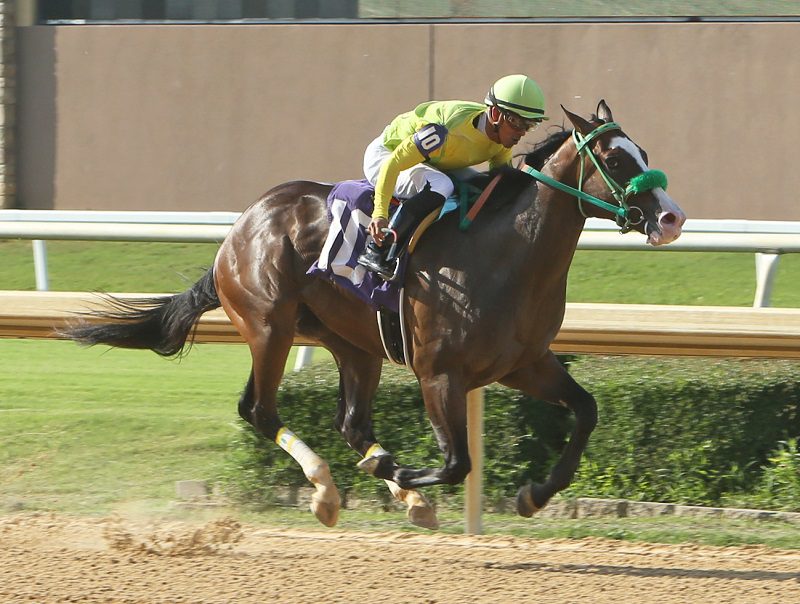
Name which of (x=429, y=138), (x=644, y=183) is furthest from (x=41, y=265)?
(x=644, y=183)

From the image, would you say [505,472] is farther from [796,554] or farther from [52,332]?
[52,332]

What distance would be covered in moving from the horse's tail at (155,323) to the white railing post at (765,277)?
2814 millimetres

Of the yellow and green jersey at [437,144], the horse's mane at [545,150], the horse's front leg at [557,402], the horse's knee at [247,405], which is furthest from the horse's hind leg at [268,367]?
the horse's mane at [545,150]

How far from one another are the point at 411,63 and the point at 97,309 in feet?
18.0

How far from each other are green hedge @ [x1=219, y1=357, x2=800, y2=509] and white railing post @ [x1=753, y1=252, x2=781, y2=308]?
0.67m

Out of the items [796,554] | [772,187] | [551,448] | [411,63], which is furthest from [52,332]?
[772,187]

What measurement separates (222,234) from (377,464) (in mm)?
2367

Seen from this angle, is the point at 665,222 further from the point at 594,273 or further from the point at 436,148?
the point at 594,273

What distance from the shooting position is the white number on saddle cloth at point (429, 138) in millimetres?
4996

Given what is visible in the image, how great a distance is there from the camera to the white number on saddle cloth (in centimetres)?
500

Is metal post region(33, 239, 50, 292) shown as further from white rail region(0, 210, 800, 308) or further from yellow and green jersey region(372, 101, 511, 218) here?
yellow and green jersey region(372, 101, 511, 218)

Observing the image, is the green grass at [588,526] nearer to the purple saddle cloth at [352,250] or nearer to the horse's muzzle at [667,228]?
the purple saddle cloth at [352,250]

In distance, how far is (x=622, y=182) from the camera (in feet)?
15.8

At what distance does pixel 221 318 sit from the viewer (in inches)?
247
